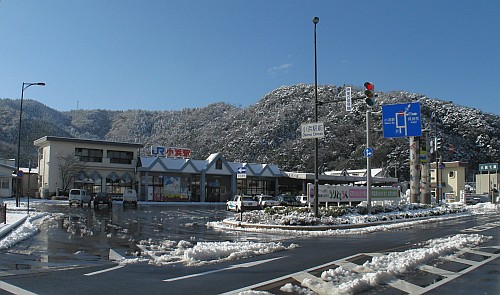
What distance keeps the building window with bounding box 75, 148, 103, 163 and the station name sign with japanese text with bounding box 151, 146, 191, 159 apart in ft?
23.3

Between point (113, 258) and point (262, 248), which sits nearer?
point (113, 258)

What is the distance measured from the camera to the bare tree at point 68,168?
55.0 meters

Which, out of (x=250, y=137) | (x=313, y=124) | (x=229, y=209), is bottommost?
(x=229, y=209)

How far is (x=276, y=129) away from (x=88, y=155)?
69.4m

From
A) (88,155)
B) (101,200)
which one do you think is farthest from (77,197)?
(88,155)

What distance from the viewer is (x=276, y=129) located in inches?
4774

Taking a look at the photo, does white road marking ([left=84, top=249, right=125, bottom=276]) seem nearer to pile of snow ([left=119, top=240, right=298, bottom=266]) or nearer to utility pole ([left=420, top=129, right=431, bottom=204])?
pile of snow ([left=119, top=240, right=298, bottom=266])

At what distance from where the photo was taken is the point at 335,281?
8289mm

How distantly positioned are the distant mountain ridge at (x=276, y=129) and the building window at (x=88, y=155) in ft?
137

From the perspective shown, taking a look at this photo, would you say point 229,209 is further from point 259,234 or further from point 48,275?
point 48,275

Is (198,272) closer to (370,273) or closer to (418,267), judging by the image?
(370,273)

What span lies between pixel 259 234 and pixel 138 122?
139819 mm

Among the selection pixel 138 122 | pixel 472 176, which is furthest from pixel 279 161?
pixel 138 122

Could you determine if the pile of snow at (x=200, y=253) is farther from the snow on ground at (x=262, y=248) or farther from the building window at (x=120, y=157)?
the building window at (x=120, y=157)
